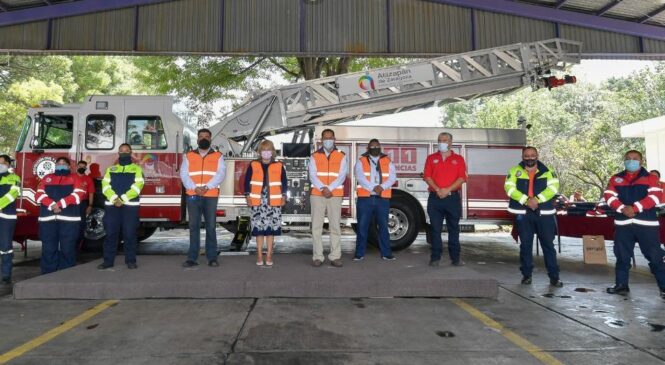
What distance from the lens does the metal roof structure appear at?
1074 cm

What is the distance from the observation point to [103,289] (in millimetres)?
5070

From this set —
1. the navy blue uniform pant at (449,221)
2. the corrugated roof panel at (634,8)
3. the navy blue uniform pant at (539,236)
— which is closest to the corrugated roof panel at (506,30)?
the corrugated roof panel at (634,8)

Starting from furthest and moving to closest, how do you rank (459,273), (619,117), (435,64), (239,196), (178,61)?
(619,117) → (178,61) → (435,64) → (239,196) → (459,273)

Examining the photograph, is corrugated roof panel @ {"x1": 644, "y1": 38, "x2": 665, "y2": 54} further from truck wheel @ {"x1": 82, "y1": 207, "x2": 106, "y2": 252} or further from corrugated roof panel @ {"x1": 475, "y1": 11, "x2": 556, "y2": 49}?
truck wheel @ {"x1": 82, "y1": 207, "x2": 106, "y2": 252}

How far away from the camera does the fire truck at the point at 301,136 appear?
A: 820 cm

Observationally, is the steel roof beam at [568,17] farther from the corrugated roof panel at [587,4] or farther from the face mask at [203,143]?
the face mask at [203,143]

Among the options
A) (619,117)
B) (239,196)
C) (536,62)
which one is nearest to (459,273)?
(239,196)

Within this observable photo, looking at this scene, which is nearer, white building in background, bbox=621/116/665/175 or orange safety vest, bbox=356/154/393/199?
orange safety vest, bbox=356/154/393/199

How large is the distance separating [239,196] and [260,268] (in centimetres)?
257

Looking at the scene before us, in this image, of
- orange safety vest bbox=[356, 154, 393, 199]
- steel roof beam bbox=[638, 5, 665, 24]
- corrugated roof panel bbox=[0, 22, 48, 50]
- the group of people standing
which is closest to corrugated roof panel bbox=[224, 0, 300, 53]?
corrugated roof panel bbox=[0, 22, 48, 50]

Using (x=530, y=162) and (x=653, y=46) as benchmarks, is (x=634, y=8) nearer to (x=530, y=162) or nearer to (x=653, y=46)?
(x=653, y=46)

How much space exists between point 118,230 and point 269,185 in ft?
7.54

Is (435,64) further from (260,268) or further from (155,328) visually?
(155,328)

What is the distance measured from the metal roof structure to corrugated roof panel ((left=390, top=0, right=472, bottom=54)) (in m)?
0.03
